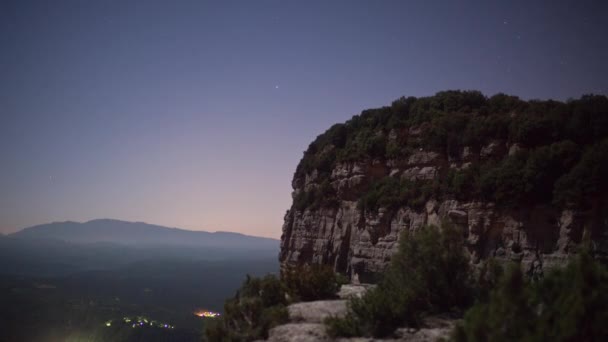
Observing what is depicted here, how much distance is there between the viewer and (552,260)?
25.4 m

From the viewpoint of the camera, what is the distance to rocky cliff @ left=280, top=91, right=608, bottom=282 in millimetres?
26281

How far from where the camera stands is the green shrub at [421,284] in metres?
14.8

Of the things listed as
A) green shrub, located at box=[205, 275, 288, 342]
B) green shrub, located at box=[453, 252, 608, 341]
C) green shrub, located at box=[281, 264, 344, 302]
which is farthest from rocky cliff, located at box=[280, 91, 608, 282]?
green shrub, located at box=[453, 252, 608, 341]

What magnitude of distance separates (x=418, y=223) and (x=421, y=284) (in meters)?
20.1

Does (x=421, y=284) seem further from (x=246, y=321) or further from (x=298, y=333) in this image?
(x=246, y=321)

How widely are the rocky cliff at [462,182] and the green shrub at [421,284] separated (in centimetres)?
174

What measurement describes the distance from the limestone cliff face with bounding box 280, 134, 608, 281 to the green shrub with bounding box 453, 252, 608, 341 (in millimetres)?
13312

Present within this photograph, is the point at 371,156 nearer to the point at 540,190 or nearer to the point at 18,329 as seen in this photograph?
the point at 540,190

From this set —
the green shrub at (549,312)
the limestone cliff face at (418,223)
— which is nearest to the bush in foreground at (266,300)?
the limestone cliff face at (418,223)

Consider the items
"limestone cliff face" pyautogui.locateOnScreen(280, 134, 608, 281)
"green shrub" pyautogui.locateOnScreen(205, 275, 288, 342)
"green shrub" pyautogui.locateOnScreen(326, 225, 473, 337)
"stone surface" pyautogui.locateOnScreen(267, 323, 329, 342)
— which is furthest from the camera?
"limestone cliff face" pyautogui.locateOnScreen(280, 134, 608, 281)

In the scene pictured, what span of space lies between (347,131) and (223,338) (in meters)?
44.1

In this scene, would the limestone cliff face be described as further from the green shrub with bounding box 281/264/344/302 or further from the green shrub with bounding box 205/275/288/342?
the green shrub with bounding box 205/275/288/342

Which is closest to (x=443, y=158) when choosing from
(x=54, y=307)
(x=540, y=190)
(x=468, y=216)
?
(x=468, y=216)

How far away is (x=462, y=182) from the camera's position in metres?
33.2
